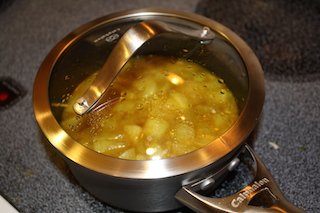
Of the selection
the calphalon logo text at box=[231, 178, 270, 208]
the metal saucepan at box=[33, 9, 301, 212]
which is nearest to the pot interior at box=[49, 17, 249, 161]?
the metal saucepan at box=[33, 9, 301, 212]

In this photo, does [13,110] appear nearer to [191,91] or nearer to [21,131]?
[21,131]

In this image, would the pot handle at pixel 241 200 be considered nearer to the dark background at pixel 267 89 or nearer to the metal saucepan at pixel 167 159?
the metal saucepan at pixel 167 159

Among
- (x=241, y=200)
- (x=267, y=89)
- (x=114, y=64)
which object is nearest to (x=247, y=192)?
(x=241, y=200)

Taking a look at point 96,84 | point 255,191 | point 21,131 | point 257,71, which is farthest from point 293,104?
point 21,131

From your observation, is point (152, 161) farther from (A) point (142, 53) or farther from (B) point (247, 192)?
(A) point (142, 53)

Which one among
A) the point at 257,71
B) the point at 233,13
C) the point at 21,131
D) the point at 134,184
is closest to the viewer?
the point at 134,184

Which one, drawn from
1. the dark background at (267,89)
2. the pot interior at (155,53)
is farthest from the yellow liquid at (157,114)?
the dark background at (267,89)
